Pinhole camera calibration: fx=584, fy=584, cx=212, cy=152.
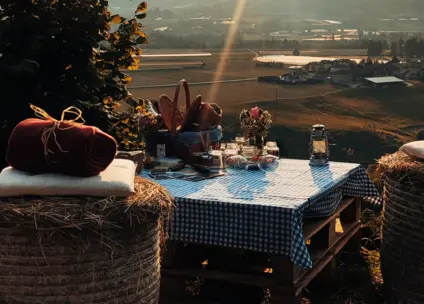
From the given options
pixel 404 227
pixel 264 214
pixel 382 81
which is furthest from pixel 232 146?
pixel 382 81

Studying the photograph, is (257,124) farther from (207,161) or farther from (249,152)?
(207,161)

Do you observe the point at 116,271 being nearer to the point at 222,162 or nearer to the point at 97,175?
the point at 97,175

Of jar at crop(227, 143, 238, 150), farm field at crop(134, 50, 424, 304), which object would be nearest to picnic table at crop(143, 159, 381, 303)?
jar at crop(227, 143, 238, 150)

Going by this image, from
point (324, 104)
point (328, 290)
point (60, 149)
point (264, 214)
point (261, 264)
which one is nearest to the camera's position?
point (60, 149)

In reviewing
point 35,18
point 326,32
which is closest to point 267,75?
point 326,32

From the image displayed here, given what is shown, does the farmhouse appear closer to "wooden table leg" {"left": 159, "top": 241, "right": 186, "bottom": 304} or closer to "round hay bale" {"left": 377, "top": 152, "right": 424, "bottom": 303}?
"round hay bale" {"left": 377, "top": 152, "right": 424, "bottom": 303}

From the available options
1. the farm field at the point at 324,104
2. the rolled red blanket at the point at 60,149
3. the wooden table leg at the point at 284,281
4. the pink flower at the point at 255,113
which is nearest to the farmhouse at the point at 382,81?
the farm field at the point at 324,104

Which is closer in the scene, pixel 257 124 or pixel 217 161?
pixel 217 161
